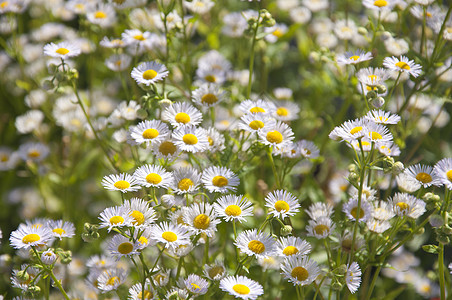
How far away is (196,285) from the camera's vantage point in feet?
3.59

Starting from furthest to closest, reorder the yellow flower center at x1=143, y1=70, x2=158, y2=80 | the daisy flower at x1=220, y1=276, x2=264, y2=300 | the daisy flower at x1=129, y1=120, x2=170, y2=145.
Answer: the yellow flower center at x1=143, y1=70, x2=158, y2=80, the daisy flower at x1=129, y1=120, x2=170, y2=145, the daisy flower at x1=220, y1=276, x2=264, y2=300

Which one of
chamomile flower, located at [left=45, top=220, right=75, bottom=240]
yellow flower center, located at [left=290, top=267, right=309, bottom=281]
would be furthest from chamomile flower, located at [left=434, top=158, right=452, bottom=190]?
chamomile flower, located at [left=45, top=220, right=75, bottom=240]

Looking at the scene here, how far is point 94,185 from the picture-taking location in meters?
2.12

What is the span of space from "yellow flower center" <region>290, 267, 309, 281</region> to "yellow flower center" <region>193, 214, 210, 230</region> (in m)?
0.22

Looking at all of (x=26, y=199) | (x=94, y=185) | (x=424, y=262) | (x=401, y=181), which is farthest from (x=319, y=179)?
(x=26, y=199)

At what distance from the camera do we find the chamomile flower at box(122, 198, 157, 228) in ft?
3.56

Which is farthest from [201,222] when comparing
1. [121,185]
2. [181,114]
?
[181,114]

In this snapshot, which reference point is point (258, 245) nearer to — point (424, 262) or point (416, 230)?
point (416, 230)

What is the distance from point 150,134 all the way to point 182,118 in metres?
0.10

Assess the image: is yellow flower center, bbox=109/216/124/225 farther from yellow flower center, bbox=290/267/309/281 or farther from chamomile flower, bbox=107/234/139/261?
yellow flower center, bbox=290/267/309/281

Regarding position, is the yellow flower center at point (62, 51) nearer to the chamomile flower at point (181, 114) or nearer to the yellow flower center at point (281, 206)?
the chamomile flower at point (181, 114)

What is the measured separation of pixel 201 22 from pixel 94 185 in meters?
0.87

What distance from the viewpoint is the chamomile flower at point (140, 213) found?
108 cm

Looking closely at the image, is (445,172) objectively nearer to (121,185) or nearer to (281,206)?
(281,206)
